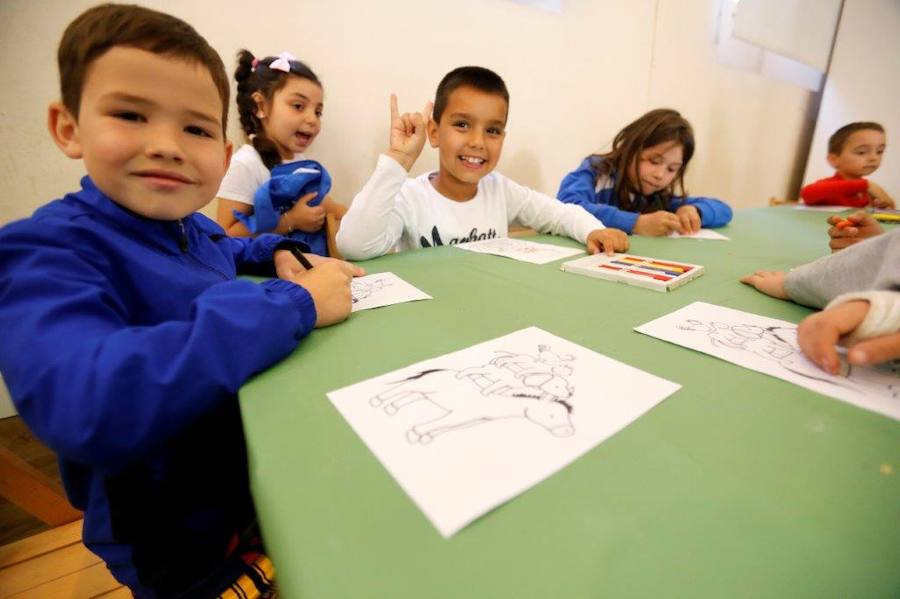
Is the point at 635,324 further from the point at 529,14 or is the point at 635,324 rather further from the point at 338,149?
the point at 529,14

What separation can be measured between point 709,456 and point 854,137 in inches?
98.7

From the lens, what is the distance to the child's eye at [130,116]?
13.0 inches

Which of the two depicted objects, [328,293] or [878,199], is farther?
[878,199]

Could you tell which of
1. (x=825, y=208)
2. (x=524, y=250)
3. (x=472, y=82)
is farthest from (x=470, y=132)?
(x=825, y=208)

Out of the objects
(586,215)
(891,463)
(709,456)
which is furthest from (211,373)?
(586,215)

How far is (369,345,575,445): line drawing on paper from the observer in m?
0.24

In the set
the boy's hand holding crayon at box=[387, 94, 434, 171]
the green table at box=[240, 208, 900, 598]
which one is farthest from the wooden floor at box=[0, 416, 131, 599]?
the boy's hand holding crayon at box=[387, 94, 434, 171]

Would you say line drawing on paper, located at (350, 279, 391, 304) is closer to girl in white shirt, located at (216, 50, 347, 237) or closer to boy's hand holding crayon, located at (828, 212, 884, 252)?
girl in white shirt, located at (216, 50, 347, 237)

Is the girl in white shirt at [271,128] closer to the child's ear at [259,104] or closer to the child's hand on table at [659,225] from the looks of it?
the child's ear at [259,104]

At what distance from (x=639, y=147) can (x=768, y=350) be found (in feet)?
3.43

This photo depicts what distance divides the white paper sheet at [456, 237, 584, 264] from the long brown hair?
60 cm

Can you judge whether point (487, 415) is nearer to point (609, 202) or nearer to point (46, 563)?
point (46, 563)

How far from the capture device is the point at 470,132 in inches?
34.4

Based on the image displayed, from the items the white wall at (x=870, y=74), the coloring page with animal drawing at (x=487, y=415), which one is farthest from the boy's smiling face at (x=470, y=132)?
the white wall at (x=870, y=74)
